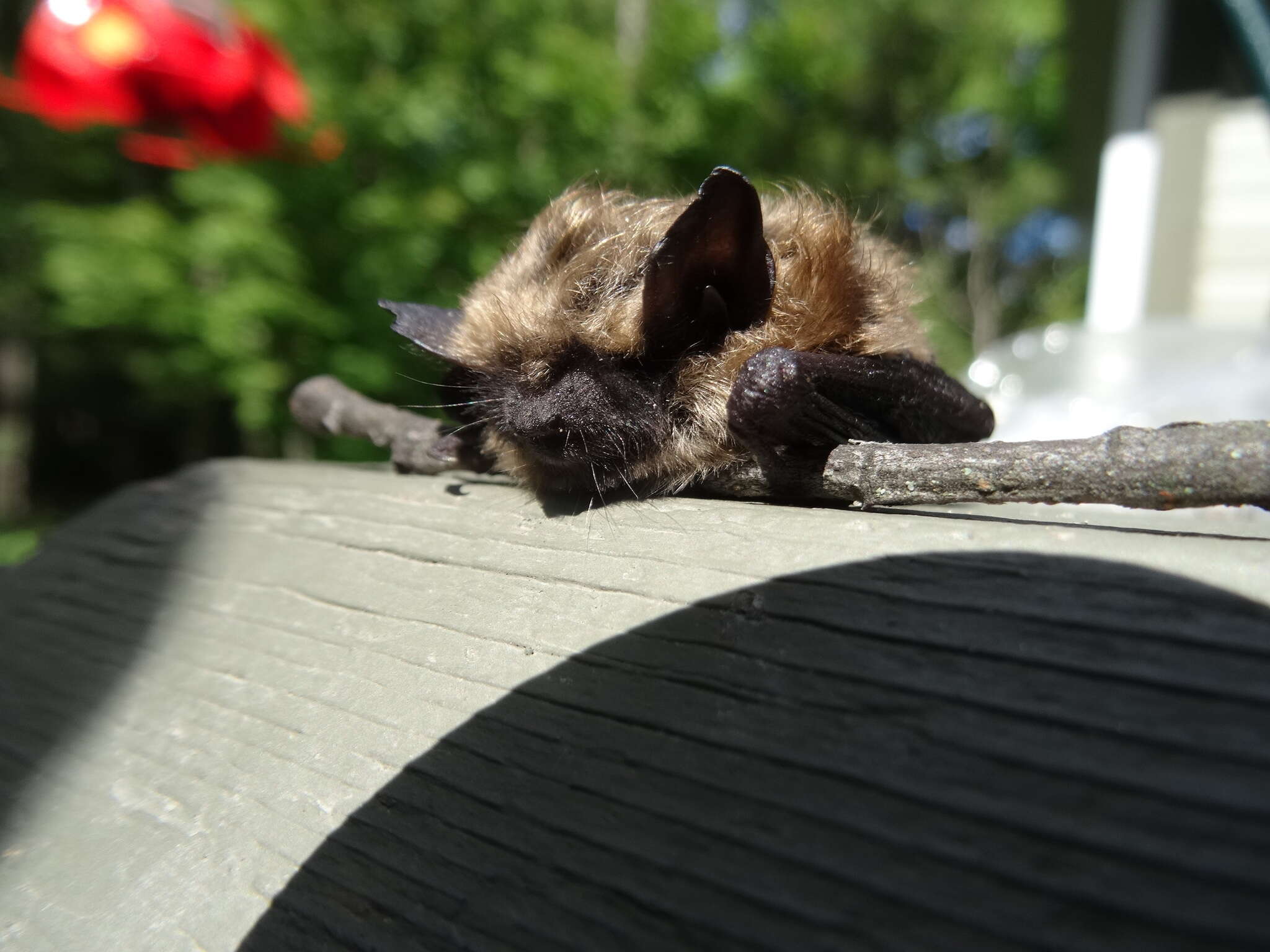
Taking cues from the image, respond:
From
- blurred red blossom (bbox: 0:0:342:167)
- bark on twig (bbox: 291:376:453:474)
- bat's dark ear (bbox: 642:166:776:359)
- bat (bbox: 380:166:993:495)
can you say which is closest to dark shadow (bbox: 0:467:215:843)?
bark on twig (bbox: 291:376:453:474)

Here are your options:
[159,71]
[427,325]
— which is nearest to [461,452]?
[427,325]

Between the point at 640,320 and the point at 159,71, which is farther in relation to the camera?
the point at 159,71

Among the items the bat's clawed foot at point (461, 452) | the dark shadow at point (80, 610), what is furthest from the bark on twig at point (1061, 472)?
the dark shadow at point (80, 610)

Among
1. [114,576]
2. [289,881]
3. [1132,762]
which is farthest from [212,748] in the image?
[1132,762]

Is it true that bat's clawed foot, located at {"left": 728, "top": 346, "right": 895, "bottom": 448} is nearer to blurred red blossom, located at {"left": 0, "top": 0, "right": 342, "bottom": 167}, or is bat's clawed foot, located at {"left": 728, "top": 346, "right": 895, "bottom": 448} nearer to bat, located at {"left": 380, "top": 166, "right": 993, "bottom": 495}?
bat, located at {"left": 380, "top": 166, "right": 993, "bottom": 495}

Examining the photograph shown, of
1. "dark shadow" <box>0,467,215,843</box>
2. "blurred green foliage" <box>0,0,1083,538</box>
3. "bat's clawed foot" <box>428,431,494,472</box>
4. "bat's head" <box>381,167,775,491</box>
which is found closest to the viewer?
"bat's head" <box>381,167,775,491</box>

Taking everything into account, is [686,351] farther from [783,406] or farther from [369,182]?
[369,182]

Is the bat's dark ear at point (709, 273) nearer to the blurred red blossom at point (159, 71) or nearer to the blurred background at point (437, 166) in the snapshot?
the blurred background at point (437, 166)
